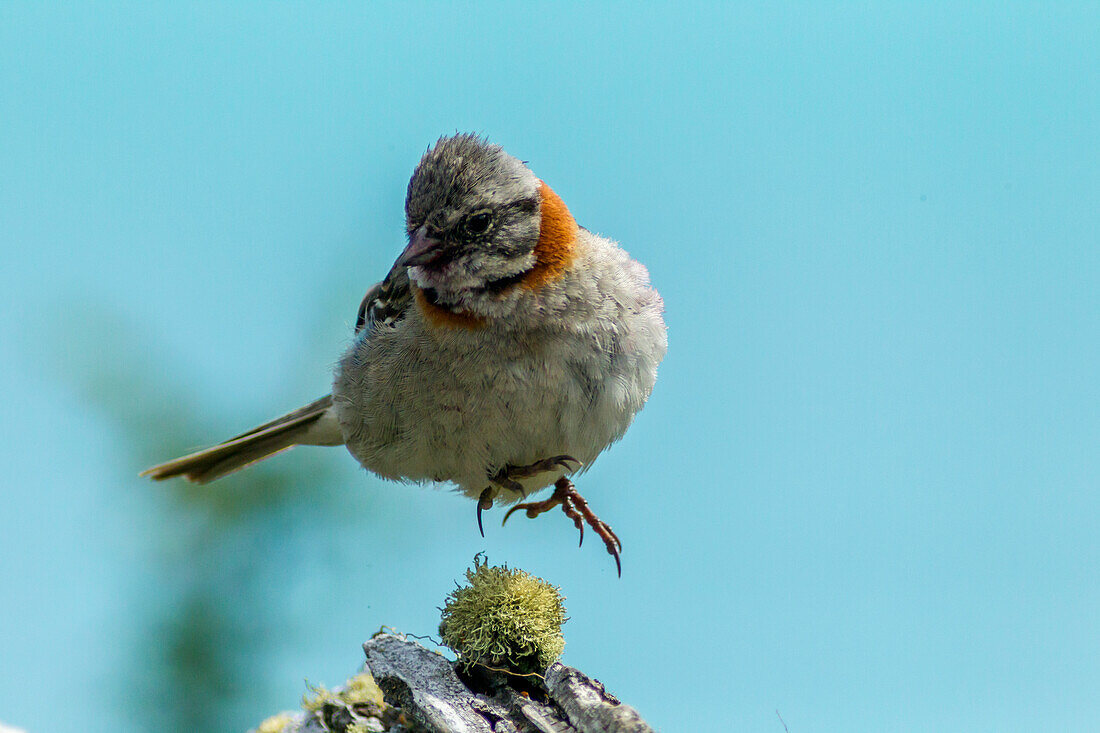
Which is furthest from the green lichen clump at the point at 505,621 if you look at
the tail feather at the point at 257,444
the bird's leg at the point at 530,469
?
the tail feather at the point at 257,444

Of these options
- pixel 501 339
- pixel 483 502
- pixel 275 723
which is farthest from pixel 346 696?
pixel 501 339

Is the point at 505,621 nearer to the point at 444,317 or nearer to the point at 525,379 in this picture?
the point at 525,379

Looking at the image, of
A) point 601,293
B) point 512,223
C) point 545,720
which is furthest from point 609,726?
Result: point 512,223

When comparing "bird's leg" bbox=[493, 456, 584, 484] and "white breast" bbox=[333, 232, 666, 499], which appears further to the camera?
"bird's leg" bbox=[493, 456, 584, 484]

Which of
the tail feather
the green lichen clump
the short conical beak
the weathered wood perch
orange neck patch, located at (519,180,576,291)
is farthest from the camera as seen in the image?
the tail feather

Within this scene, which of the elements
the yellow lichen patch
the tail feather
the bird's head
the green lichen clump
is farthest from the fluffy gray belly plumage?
the yellow lichen patch

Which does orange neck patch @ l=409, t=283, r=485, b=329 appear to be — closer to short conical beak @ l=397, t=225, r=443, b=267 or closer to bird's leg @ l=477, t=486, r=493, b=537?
short conical beak @ l=397, t=225, r=443, b=267
